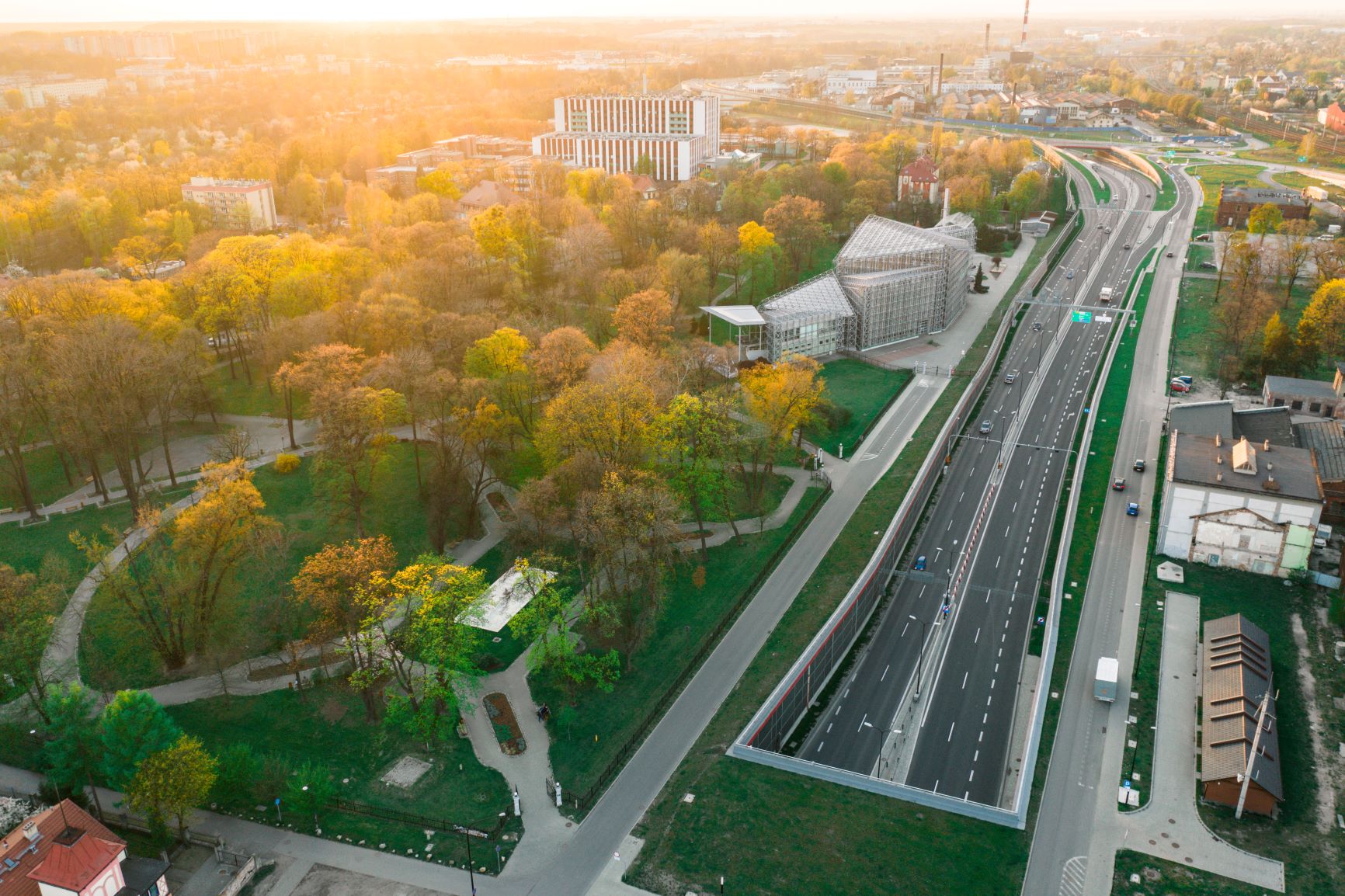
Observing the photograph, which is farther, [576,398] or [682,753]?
[576,398]

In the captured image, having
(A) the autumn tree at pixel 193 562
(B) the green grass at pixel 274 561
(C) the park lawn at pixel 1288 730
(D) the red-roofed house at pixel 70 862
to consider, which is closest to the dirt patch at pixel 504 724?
(B) the green grass at pixel 274 561

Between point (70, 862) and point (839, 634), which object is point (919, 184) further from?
point (70, 862)

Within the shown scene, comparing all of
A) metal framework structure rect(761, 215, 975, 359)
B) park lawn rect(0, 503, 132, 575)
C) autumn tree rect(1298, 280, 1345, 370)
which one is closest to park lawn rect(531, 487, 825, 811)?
park lawn rect(0, 503, 132, 575)

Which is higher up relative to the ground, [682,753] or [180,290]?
[180,290]

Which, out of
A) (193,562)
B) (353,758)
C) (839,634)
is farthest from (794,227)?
(353,758)

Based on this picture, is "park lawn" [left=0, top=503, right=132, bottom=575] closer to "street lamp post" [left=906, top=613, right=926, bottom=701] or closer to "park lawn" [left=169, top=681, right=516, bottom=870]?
"park lawn" [left=169, top=681, right=516, bottom=870]

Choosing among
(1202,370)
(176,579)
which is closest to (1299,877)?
(176,579)

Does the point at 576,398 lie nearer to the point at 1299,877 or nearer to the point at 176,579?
the point at 176,579
